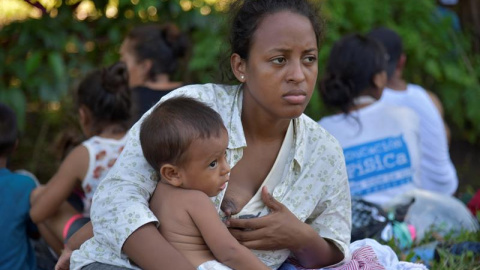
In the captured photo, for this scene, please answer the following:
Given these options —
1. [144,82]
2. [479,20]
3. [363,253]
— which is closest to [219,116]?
[363,253]

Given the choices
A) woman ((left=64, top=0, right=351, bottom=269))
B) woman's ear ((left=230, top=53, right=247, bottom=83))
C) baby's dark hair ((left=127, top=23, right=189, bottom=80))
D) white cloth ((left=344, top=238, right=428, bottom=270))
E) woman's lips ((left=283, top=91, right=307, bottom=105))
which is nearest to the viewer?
woman ((left=64, top=0, right=351, bottom=269))

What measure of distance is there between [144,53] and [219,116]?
2441 mm

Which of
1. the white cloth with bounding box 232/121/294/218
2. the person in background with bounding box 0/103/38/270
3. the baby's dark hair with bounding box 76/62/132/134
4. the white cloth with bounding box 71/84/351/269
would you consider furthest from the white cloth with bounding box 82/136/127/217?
the white cloth with bounding box 232/121/294/218

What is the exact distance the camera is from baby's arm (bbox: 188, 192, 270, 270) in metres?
2.50

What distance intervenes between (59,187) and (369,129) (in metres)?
1.75

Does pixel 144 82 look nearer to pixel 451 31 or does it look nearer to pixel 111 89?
pixel 111 89

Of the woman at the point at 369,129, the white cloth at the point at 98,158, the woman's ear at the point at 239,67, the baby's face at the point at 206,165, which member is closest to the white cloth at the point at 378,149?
the woman at the point at 369,129

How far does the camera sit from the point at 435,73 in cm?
645

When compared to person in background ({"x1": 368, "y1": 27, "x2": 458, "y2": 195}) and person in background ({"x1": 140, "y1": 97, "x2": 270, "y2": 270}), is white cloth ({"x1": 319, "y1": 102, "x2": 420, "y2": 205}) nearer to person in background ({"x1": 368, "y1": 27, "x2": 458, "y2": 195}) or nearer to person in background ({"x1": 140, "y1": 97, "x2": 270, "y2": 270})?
person in background ({"x1": 368, "y1": 27, "x2": 458, "y2": 195})

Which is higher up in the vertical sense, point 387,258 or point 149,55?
point 149,55

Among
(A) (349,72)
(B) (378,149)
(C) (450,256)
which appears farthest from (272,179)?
(A) (349,72)

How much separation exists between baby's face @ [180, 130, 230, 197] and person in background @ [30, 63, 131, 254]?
132cm

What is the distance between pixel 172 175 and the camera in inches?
101

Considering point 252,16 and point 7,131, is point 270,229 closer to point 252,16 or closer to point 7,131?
point 252,16
